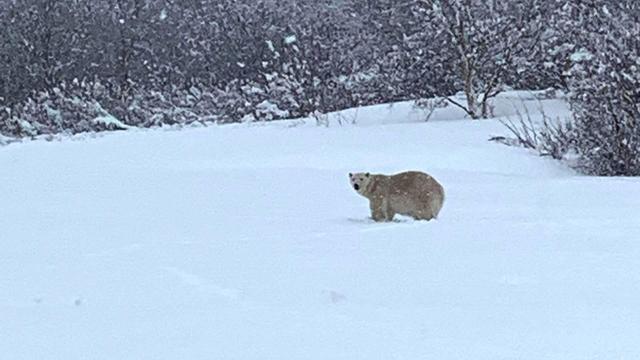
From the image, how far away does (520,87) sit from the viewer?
768 inches

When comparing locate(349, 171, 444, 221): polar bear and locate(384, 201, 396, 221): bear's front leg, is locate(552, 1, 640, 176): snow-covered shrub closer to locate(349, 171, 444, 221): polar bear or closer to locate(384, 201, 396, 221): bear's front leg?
locate(349, 171, 444, 221): polar bear

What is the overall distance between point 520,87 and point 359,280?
1609cm

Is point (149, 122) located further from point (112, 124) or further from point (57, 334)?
point (57, 334)

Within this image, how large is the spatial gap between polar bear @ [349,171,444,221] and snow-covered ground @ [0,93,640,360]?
12 centimetres

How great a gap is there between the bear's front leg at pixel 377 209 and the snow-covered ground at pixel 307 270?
145 millimetres

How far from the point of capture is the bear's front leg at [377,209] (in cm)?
598

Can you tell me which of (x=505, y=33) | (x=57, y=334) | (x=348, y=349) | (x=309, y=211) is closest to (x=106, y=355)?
(x=57, y=334)

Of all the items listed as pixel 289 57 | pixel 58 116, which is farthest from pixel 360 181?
pixel 289 57

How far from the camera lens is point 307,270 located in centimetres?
421

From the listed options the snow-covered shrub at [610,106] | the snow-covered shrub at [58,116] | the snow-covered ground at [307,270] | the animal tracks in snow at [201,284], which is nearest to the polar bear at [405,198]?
the snow-covered ground at [307,270]

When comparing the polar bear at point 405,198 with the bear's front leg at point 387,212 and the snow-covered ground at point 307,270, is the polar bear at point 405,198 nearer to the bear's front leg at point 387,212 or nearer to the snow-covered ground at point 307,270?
the bear's front leg at point 387,212

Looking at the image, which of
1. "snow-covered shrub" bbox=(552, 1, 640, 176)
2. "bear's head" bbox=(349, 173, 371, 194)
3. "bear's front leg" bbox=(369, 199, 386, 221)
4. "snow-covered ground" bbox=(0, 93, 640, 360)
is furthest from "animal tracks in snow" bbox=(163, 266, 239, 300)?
"snow-covered shrub" bbox=(552, 1, 640, 176)

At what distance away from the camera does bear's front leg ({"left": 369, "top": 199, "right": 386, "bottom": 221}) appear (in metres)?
5.98

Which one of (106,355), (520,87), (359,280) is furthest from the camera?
(520,87)
